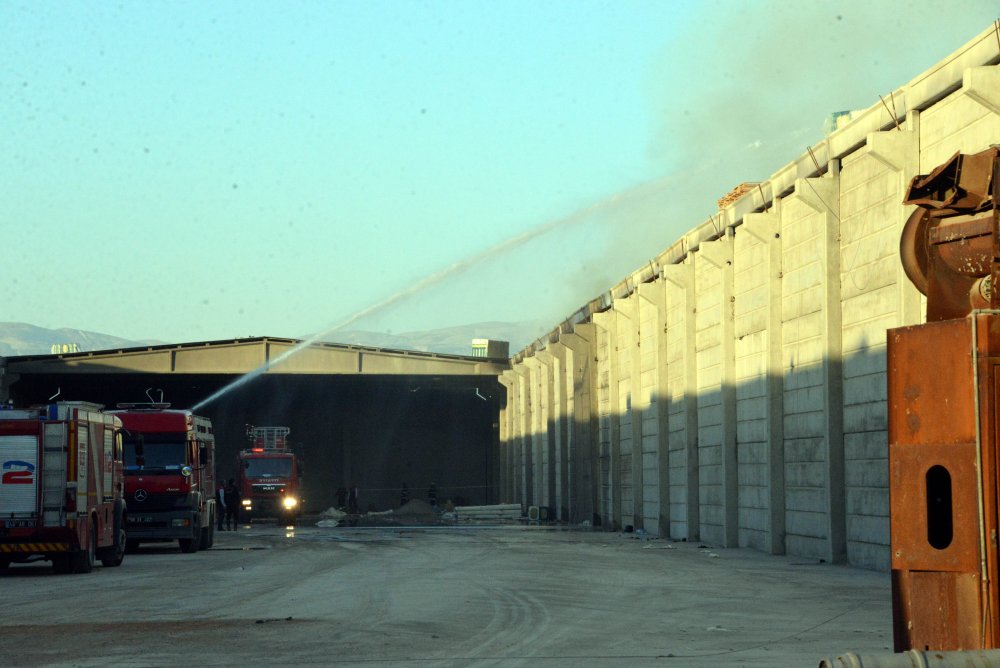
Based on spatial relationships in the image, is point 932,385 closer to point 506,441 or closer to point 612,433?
point 612,433

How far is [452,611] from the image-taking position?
640 inches

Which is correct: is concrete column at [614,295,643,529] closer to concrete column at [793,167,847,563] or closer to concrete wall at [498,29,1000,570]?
concrete wall at [498,29,1000,570]

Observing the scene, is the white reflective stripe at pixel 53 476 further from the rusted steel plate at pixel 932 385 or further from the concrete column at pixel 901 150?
the rusted steel plate at pixel 932 385

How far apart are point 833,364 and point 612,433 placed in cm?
2150

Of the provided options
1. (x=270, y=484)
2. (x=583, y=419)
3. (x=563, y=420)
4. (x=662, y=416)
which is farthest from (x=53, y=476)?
(x=270, y=484)

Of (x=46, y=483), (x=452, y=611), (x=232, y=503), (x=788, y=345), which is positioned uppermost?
(x=788, y=345)

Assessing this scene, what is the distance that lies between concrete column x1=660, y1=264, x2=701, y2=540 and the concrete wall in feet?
0.14

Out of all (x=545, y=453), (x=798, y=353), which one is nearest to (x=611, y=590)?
(x=798, y=353)

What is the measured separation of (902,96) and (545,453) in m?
39.2

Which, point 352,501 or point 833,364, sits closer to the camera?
point 833,364

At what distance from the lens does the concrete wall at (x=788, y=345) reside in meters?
21.0

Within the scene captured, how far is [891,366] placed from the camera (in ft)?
22.3

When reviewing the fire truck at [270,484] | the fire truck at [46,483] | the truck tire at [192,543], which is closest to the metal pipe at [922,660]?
the fire truck at [46,483]

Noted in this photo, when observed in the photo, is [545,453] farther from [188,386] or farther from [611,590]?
[611,590]
